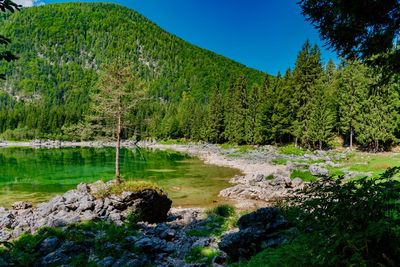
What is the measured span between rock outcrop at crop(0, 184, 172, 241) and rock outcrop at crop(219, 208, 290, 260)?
8492 mm

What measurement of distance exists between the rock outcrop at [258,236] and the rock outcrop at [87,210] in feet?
27.9

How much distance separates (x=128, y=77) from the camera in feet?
75.5

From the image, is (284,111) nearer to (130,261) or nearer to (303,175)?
(303,175)

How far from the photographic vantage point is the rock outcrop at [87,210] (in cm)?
1709

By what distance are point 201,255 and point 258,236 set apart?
3075 millimetres

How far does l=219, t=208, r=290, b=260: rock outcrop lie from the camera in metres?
10.0

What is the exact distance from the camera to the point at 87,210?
59.9 feet

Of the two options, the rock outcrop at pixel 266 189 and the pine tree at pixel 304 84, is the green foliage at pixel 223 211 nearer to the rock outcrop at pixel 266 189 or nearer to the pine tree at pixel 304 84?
the rock outcrop at pixel 266 189

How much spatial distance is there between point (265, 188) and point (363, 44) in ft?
64.0

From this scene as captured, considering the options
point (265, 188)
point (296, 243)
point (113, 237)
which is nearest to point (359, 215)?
point (296, 243)

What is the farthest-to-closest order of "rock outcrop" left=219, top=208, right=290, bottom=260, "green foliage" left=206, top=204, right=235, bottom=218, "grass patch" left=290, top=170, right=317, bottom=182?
"grass patch" left=290, top=170, right=317, bottom=182, "green foliage" left=206, top=204, right=235, bottom=218, "rock outcrop" left=219, top=208, right=290, bottom=260

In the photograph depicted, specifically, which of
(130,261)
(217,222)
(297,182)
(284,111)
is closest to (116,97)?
(217,222)

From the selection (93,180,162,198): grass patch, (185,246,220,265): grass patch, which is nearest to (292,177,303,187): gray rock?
(93,180,162,198): grass patch

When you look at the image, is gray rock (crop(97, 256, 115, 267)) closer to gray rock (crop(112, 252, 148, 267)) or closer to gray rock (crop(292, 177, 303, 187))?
gray rock (crop(112, 252, 148, 267))
